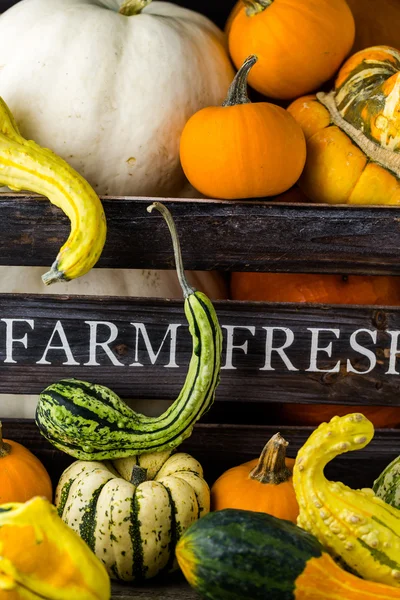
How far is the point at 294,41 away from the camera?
1.17m

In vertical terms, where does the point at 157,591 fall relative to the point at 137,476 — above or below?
below

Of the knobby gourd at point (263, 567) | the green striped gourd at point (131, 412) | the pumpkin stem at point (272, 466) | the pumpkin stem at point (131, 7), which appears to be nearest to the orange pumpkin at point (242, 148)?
the green striped gourd at point (131, 412)

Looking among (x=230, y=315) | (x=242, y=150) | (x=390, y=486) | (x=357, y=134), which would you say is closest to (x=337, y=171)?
(x=357, y=134)

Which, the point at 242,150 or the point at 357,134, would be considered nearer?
the point at 242,150

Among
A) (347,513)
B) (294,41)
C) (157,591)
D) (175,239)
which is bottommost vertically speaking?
(157,591)

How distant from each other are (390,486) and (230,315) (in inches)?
14.1

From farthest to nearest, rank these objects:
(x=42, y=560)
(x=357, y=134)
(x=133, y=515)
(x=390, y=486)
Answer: (x=357, y=134), (x=390, y=486), (x=133, y=515), (x=42, y=560)

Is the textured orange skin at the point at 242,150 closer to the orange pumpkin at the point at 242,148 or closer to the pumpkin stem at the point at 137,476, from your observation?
the orange pumpkin at the point at 242,148

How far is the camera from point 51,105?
3.73ft

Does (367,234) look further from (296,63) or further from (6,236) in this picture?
(6,236)

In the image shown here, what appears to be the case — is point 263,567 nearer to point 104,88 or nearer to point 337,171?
point 337,171

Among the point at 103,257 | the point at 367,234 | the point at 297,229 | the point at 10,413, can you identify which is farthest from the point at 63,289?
the point at 367,234

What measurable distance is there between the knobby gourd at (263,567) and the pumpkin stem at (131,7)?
873 millimetres

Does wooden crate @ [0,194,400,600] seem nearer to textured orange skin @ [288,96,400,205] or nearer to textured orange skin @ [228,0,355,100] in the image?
textured orange skin @ [288,96,400,205]
